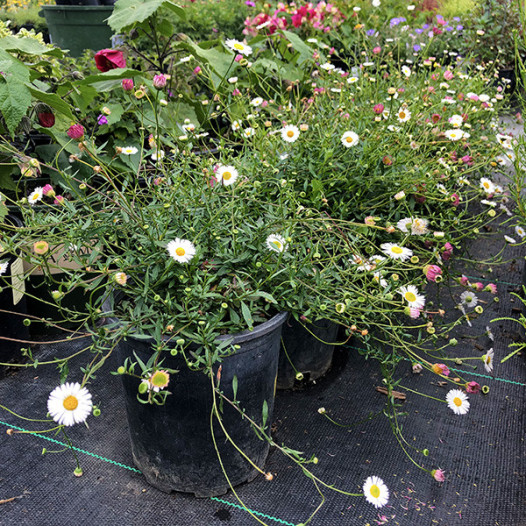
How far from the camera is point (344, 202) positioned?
160cm

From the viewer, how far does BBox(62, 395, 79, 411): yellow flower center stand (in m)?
0.90

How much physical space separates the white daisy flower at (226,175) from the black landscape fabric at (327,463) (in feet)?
2.22

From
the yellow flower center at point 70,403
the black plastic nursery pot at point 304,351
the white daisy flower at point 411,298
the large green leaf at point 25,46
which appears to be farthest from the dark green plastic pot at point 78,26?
the yellow flower center at point 70,403

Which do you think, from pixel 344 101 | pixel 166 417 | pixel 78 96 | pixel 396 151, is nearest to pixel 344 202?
pixel 396 151

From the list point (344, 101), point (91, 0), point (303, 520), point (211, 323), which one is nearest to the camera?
point (211, 323)

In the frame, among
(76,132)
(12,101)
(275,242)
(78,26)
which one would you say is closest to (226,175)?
(275,242)

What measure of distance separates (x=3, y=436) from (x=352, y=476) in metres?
0.91

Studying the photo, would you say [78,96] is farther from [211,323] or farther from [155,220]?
[211,323]

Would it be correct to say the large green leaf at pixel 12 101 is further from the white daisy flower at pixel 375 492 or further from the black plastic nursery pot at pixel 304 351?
the white daisy flower at pixel 375 492

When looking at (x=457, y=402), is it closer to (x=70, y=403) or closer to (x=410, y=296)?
(x=410, y=296)

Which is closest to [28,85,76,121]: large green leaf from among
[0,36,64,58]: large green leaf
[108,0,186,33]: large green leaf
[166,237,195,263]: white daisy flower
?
[0,36,64,58]: large green leaf

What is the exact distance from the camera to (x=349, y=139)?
1426 millimetres

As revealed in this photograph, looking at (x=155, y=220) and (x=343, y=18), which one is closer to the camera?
→ (x=155, y=220)

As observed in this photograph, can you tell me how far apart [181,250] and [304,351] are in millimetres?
699
